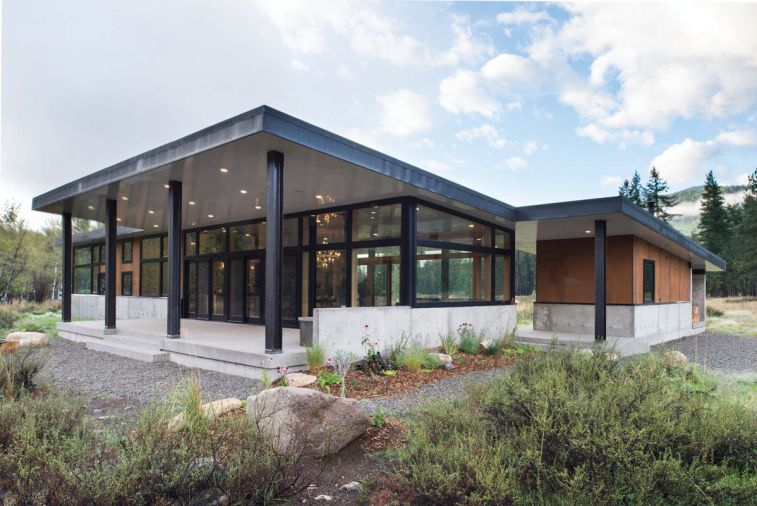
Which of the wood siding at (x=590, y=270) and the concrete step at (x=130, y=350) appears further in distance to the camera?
the wood siding at (x=590, y=270)

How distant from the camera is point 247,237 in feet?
41.8

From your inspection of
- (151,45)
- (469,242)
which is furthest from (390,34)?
(151,45)

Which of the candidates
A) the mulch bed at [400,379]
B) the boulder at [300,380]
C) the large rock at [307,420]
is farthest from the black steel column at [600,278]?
the large rock at [307,420]

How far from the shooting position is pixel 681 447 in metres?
2.75

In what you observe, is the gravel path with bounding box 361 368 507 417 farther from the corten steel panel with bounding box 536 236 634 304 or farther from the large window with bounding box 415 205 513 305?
the corten steel panel with bounding box 536 236 634 304

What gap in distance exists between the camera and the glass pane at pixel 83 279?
19.8 metres

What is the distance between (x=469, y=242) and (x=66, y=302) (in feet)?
37.2

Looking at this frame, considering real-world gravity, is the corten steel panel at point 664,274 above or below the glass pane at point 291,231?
below

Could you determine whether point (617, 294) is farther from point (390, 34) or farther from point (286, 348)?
point (390, 34)

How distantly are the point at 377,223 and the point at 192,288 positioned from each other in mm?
8233

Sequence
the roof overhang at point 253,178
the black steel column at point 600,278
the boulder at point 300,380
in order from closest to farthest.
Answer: the boulder at point 300,380
the roof overhang at point 253,178
the black steel column at point 600,278

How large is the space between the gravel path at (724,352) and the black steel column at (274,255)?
6.95 m

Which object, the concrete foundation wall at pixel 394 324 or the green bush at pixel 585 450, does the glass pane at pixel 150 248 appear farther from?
the green bush at pixel 585 450

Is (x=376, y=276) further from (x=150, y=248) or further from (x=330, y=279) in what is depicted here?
(x=150, y=248)
